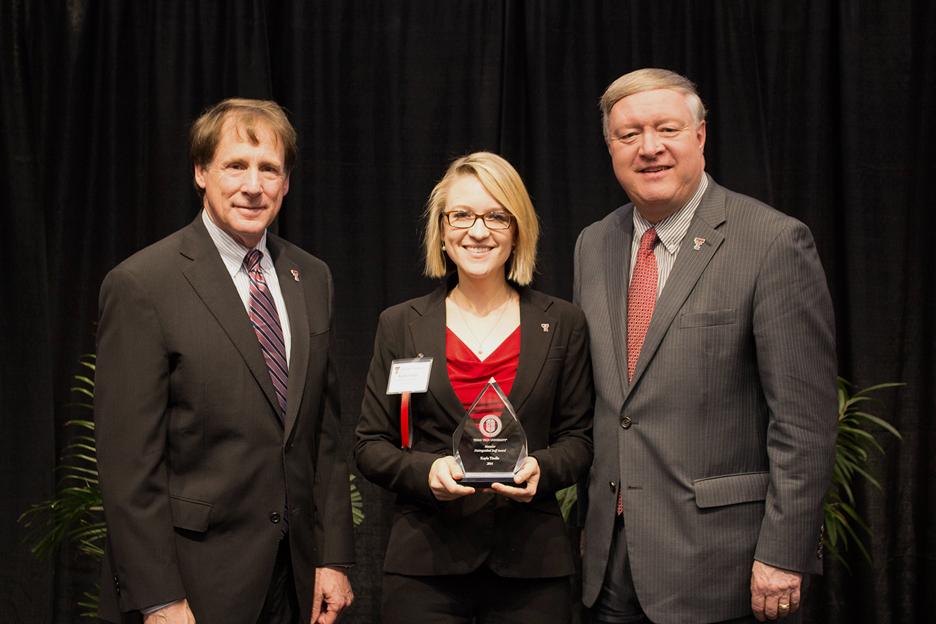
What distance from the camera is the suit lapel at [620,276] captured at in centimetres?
189

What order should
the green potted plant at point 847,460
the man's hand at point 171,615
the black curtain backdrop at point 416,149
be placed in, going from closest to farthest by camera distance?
the man's hand at point 171,615 < the green potted plant at point 847,460 < the black curtain backdrop at point 416,149

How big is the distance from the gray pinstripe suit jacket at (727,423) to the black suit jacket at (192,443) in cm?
82

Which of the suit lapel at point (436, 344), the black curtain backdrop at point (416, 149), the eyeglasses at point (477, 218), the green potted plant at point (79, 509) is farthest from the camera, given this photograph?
the black curtain backdrop at point (416, 149)

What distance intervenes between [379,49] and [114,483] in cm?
260

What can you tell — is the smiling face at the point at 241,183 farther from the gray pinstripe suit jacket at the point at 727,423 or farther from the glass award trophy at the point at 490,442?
the gray pinstripe suit jacket at the point at 727,423

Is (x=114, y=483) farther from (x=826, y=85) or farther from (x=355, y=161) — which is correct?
(x=826, y=85)

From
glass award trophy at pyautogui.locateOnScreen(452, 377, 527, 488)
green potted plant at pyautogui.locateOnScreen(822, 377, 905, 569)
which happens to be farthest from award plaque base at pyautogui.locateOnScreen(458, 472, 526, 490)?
green potted plant at pyautogui.locateOnScreen(822, 377, 905, 569)

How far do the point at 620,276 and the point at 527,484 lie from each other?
0.62 m

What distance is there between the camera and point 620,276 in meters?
1.99

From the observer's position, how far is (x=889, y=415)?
140 inches

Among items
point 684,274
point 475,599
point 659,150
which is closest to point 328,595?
point 475,599

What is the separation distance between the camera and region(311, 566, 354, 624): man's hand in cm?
192

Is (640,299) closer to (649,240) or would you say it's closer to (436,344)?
(649,240)

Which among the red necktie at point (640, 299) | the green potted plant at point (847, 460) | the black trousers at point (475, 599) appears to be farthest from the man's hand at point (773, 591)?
the green potted plant at point (847, 460)
